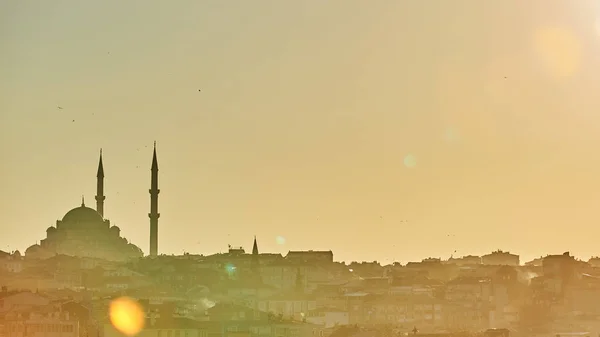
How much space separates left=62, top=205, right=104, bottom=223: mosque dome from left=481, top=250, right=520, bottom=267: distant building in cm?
5097

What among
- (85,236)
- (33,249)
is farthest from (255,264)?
(33,249)

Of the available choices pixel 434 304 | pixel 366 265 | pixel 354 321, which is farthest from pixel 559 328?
pixel 366 265

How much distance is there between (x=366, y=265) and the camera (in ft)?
472

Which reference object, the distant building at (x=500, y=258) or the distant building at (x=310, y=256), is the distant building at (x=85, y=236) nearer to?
the distant building at (x=310, y=256)

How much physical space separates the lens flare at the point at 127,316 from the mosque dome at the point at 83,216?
38.2 meters

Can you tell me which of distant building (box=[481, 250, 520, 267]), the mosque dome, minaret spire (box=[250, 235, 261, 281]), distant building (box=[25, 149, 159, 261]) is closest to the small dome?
distant building (box=[25, 149, 159, 261])

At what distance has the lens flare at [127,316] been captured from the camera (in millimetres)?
69688

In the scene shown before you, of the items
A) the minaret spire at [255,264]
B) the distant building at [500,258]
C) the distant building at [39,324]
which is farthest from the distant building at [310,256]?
the distant building at [39,324]

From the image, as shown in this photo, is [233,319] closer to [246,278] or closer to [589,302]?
[246,278]

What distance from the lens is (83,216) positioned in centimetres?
11819

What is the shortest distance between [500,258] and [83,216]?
2128 inches

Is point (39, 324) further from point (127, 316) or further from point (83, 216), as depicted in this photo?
point (83, 216)

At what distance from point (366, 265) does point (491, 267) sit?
64.4 ft

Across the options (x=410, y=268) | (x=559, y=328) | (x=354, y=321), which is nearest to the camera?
(x=354, y=321)
